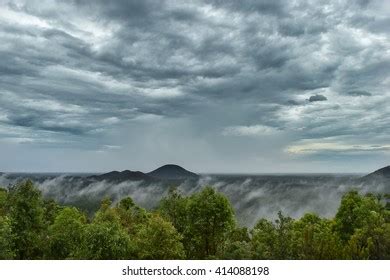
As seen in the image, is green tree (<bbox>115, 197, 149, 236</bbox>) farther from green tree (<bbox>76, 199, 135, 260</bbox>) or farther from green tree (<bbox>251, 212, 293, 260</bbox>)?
green tree (<bbox>251, 212, 293, 260</bbox>)

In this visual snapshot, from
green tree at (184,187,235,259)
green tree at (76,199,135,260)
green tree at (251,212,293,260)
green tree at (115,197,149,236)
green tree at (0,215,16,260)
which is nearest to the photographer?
green tree at (251,212,293,260)

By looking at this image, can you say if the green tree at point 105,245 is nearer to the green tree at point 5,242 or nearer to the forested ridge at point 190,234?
the forested ridge at point 190,234

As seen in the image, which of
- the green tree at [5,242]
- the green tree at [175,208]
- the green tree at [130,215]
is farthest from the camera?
the green tree at [130,215]

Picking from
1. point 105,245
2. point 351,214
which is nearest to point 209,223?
point 105,245

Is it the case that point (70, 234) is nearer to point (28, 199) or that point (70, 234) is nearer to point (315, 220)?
point (28, 199)

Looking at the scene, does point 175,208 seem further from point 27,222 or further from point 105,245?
point 27,222

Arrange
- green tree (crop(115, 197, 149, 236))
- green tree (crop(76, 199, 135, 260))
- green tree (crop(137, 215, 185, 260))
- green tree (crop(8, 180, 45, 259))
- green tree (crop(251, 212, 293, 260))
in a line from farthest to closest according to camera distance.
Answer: green tree (crop(115, 197, 149, 236)) → green tree (crop(8, 180, 45, 259)) → green tree (crop(137, 215, 185, 260)) → green tree (crop(76, 199, 135, 260)) → green tree (crop(251, 212, 293, 260))

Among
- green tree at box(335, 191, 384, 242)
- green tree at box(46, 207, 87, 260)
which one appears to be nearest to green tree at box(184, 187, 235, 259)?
green tree at box(46, 207, 87, 260)

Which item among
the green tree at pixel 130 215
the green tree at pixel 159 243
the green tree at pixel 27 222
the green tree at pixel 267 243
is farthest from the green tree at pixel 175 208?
the green tree at pixel 267 243
